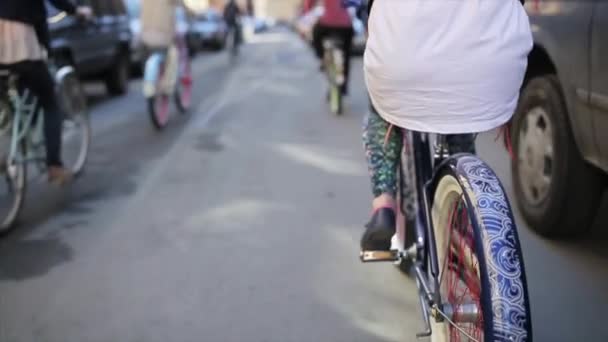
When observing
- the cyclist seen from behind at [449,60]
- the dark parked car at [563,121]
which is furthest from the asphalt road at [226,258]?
the cyclist seen from behind at [449,60]

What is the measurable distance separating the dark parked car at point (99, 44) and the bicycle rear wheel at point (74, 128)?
6.94ft

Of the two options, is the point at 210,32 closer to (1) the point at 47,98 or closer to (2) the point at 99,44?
(2) the point at 99,44

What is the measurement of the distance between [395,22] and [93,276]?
236 cm

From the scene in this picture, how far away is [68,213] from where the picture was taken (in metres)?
4.79

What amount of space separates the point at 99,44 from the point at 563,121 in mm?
7894

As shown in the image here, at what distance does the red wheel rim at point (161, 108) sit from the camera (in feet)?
25.0

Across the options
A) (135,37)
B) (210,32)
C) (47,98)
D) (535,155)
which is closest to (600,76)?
(535,155)

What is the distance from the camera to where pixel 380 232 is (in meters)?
2.61

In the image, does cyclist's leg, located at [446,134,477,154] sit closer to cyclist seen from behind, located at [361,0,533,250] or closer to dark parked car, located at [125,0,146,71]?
cyclist seen from behind, located at [361,0,533,250]

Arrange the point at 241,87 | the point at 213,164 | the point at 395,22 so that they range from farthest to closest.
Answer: the point at 241,87
the point at 213,164
the point at 395,22

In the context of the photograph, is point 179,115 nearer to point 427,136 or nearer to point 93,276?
point 93,276

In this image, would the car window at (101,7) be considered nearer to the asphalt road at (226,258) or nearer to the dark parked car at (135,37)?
the dark parked car at (135,37)

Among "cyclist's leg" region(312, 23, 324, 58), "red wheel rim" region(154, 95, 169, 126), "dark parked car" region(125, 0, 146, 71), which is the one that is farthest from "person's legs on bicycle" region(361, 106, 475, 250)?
"dark parked car" region(125, 0, 146, 71)

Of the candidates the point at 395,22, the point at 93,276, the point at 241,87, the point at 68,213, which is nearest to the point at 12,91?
the point at 68,213
